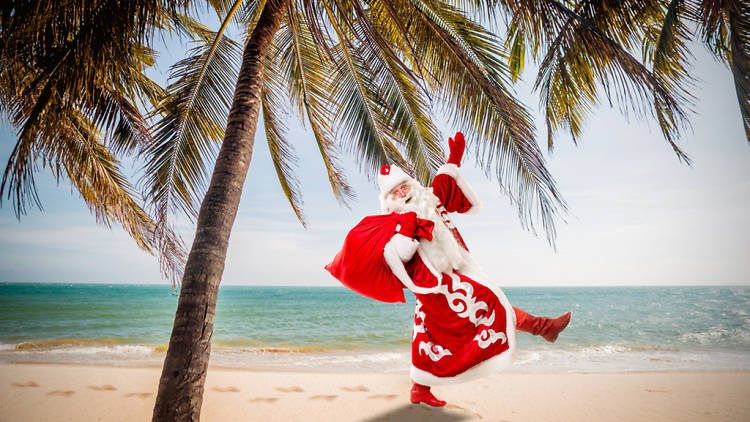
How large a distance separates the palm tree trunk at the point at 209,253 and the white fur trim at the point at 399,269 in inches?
44.4

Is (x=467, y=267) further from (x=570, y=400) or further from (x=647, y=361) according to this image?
(x=647, y=361)

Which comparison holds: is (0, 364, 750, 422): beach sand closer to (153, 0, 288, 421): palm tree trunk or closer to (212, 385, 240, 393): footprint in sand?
(212, 385, 240, 393): footprint in sand

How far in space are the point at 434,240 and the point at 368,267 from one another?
0.45m

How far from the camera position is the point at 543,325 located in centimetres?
217

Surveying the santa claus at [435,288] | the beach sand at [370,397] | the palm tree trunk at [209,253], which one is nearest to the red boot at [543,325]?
the santa claus at [435,288]

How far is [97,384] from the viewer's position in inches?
159

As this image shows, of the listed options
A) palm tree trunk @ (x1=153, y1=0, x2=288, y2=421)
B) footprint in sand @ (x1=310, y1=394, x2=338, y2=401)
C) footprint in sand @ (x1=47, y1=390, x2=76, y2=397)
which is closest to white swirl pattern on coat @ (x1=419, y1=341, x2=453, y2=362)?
palm tree trunk @ (x1=153, y1=0, x2=288, y2=421)

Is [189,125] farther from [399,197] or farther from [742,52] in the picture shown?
[742,52]

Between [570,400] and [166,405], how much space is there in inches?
145

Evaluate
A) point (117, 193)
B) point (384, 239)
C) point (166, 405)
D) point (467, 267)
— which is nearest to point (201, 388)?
point (166, 405)

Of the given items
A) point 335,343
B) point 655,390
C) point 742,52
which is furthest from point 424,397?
point 335,343

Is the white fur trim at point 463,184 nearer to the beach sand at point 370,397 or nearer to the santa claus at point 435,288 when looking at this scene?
the santa claus at point 435,288

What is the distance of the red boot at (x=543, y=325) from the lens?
2129 mm

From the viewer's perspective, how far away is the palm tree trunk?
213 cm
